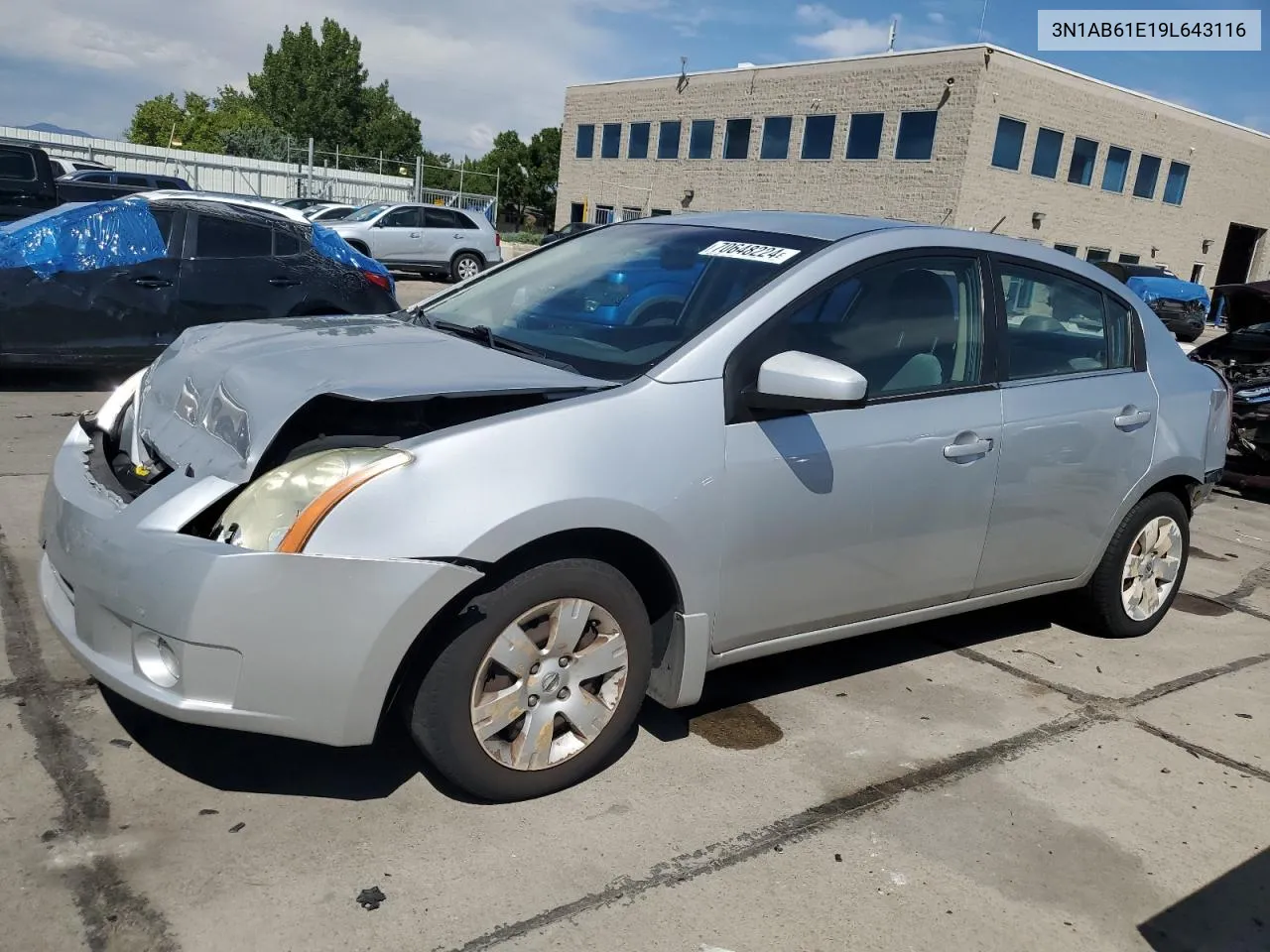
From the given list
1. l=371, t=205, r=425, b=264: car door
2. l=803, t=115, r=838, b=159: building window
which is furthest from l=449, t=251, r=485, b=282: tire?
l=803, t=115, r=838, b=159: building window

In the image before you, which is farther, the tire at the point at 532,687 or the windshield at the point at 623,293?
the windshield at the point at 623,293

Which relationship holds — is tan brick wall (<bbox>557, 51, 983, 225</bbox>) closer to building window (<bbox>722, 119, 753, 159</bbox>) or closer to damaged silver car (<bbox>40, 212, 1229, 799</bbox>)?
building window (<bbox>722, 119, 753, 159</bbox>)

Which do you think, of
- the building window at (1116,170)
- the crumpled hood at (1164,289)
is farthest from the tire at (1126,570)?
the building window at (1116,170)

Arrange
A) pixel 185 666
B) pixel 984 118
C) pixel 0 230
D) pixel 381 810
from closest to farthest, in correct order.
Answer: pixel 185 666, pixel 381 810, pixel 0 230, pixel 984 118

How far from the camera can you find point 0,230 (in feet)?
24.6

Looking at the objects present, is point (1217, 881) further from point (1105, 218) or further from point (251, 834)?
point (1105, 218)

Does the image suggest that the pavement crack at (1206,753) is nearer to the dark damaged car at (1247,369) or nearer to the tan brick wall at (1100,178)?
the dark damaged car at (1247,369)

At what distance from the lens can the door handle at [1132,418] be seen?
13.7 ft

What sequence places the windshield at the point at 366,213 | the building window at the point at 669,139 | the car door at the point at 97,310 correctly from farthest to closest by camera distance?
the building window at the point at 669,139 → the windshield at the point at 366,213 → the car door at the point at 97,310

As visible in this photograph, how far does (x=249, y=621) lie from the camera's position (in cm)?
247

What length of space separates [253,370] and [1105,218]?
129 ft

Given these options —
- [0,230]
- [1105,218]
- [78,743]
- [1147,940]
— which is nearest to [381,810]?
[78,743]

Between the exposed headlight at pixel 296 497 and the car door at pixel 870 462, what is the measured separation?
3.43ft

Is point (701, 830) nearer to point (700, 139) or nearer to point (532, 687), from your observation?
point (532, 687)
